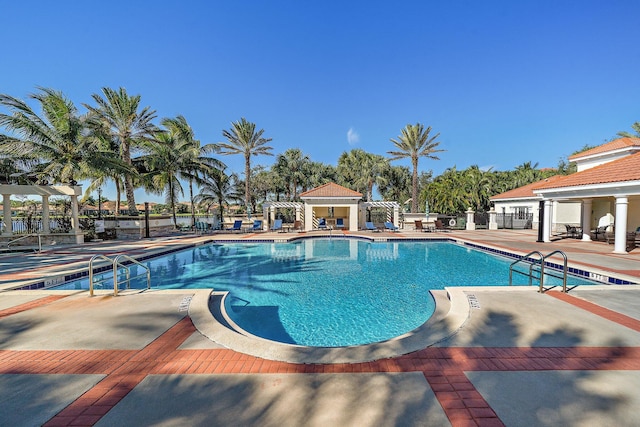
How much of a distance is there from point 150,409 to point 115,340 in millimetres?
2021

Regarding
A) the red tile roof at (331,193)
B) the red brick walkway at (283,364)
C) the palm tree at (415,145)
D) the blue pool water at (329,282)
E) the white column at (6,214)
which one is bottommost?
the blue pool water at (329,282)

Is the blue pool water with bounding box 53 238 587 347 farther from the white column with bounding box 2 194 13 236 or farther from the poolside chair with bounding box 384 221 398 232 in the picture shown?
the white column with bounding box 2 194 13 236

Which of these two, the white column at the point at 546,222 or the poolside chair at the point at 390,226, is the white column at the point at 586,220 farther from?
the poolside chair at the point at 390,226

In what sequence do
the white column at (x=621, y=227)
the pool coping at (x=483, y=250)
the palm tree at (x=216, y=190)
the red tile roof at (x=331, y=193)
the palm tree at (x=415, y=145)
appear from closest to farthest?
the pool coping at (x=483, y=250)
the white column at (x=621, y=227)
the red tile roof at (x=331, y=193)
the palm tree at (x=415, y=145)
the palm tree at (x=216, y=190)

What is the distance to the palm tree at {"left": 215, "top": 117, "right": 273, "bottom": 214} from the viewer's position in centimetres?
2847

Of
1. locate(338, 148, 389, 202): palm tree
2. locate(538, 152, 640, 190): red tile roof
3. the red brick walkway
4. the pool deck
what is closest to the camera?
the pool deck

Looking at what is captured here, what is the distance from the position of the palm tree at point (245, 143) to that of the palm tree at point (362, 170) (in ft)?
40.1

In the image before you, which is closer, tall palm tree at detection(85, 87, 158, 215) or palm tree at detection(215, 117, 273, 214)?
tall palm tree at detection(85, 87, 158, 215)

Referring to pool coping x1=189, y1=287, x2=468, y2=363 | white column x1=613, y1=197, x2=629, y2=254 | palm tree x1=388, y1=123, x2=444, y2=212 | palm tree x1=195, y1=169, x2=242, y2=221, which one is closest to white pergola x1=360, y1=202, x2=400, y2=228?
palm tree x1=388, y1=123, x2=444, y2=212

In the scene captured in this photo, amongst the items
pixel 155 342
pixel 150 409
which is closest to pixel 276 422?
pixel 150 409

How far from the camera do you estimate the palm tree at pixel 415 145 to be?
28.4m

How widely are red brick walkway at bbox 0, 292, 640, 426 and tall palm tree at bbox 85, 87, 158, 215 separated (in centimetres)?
1995

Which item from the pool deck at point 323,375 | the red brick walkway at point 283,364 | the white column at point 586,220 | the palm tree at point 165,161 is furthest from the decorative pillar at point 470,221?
the palm tree at point 165,161

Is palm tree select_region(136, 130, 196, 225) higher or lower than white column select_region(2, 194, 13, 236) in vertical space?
higher
